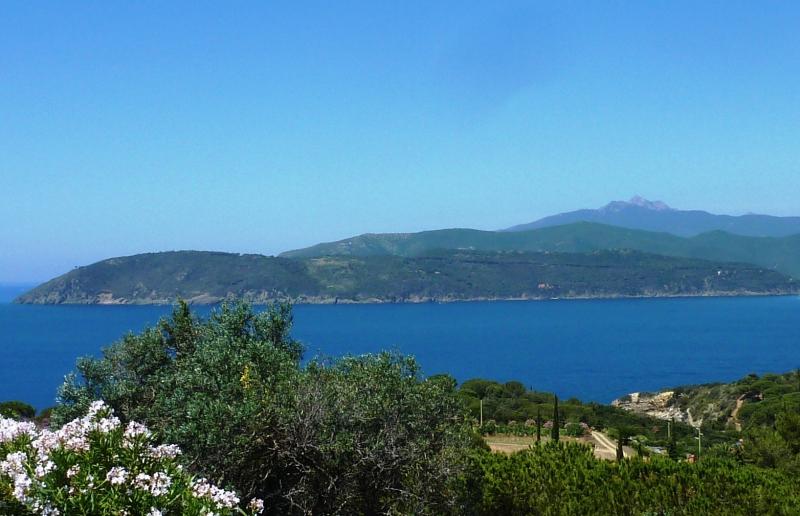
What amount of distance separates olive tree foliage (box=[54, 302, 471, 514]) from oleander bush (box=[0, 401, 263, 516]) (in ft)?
20.1

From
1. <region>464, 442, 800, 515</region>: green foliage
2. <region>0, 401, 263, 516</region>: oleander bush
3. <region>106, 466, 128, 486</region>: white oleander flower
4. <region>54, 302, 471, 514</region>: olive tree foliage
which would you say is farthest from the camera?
<region>54, 302, 471, 514</region>: olive tree foliage

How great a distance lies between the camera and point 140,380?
21500mm

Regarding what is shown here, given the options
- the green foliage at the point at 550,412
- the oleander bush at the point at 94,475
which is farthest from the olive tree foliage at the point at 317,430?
the green foliage at the point at 550,412

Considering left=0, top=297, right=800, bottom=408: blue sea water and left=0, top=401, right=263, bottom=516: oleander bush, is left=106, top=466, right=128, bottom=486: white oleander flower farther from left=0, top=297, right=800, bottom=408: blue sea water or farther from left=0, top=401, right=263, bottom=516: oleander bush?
left=0, top=297, right=800, bottom=408: blue sea water

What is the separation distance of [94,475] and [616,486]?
11.9m

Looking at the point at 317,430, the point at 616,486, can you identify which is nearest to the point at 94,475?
the point at 317,430

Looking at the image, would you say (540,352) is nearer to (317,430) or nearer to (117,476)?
(317,430)

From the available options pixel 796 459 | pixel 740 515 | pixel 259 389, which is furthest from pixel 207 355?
pixel 796 459

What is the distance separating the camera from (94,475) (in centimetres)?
741

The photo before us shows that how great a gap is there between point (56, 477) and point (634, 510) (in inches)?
457

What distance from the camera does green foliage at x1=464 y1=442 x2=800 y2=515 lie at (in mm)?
14703

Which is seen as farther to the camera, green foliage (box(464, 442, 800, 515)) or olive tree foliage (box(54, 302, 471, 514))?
olive tree foliage (box(54, 302, 471, 514))

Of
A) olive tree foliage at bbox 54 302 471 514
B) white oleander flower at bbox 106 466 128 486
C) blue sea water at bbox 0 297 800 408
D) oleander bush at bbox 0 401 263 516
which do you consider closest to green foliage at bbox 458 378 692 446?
olive tree foliage at bbox 54 302 471 514

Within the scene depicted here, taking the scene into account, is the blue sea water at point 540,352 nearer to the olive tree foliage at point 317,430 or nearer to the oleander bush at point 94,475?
the olive tree foliage at point 317,430
